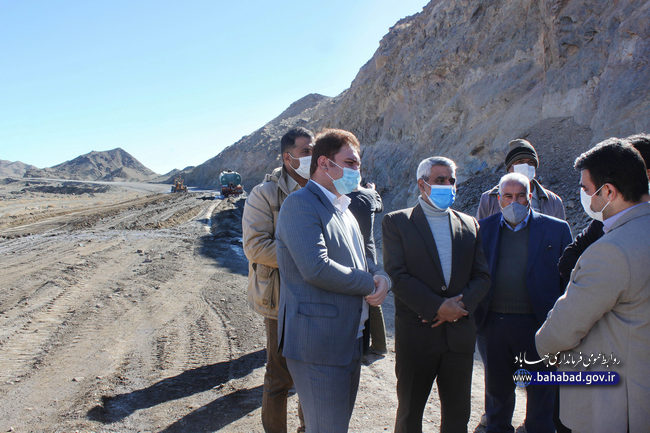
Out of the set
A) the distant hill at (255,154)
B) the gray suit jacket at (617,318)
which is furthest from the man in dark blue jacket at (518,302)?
the distant hill at (255,154)

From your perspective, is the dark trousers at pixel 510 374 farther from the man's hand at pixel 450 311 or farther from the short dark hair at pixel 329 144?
the short dark hair at pixel 329 144

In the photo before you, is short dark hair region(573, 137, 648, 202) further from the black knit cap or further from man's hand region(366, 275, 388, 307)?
the black knit cap

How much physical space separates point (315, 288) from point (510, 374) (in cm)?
199

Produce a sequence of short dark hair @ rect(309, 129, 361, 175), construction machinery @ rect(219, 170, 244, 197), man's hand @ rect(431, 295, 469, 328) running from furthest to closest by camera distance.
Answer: construction machinery @ rect(219, 170, 244, 197) < man's hand @ rect(431, 295, 469, 328) < short dark hair @ rect(309, 129, 361, 175)

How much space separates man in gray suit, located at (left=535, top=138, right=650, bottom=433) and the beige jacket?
1.87 meters

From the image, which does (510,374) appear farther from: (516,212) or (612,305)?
(612,305)

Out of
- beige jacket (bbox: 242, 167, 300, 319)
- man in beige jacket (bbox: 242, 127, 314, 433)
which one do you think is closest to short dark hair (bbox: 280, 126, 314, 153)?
man in beige jacket (bbox: 242, 127, 314, 433)

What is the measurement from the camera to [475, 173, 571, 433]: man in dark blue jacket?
3350 millimetres

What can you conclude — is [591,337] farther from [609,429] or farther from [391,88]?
[391,88]

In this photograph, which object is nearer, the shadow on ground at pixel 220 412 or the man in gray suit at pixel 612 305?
the man in gray suit at pixel 612 305

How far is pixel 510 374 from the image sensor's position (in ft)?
11.3

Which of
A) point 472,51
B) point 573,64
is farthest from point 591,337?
point 472,51

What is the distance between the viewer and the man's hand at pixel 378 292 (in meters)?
2.48

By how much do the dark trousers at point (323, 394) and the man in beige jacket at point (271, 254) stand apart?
858 mm
